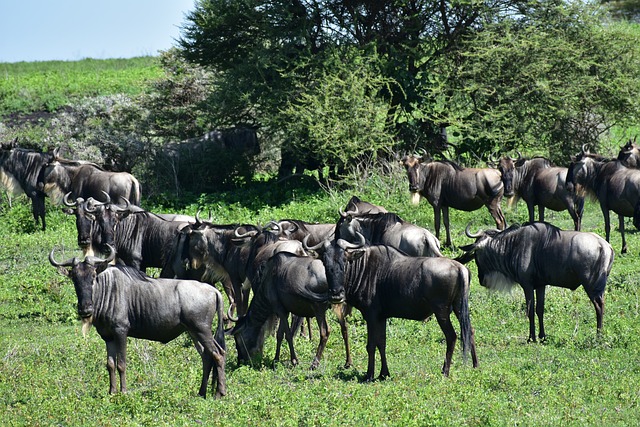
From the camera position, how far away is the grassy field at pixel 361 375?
373 inches

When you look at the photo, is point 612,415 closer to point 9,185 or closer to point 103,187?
point 103,187

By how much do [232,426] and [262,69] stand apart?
17568mm

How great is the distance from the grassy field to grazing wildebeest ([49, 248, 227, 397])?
1.35 feet

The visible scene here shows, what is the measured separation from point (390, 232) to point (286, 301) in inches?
114

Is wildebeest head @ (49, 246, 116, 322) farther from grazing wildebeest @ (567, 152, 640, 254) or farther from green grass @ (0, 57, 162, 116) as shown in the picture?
green grass @ (0, 57, 162, 116)

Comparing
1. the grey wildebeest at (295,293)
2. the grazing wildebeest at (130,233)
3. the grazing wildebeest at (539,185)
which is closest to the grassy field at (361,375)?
the grey wildebeest at (295,293)

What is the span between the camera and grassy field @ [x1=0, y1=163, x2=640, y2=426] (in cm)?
947

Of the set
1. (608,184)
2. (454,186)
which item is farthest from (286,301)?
(454,186)

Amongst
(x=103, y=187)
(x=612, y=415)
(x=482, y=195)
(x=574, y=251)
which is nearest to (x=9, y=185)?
(x=103, y=187)

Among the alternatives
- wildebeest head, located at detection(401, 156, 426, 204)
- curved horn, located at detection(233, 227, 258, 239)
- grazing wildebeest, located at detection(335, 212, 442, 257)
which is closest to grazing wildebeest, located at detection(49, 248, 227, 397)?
curved horn, located at detection(233, 227, 258, 239)

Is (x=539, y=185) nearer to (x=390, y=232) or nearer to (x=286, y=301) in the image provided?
(x=390, y=232)

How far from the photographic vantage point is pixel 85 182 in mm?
21250

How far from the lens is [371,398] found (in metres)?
9.83

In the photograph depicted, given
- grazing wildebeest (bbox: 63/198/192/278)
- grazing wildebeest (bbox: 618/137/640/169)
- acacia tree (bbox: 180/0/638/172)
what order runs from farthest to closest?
1. acacia tree (bbox: 180/0/638/172)
2. grazing wildebeest (bbox: 618/137/640/169)
3. grazing wildebeest (bbox: 63/198/192/278)
